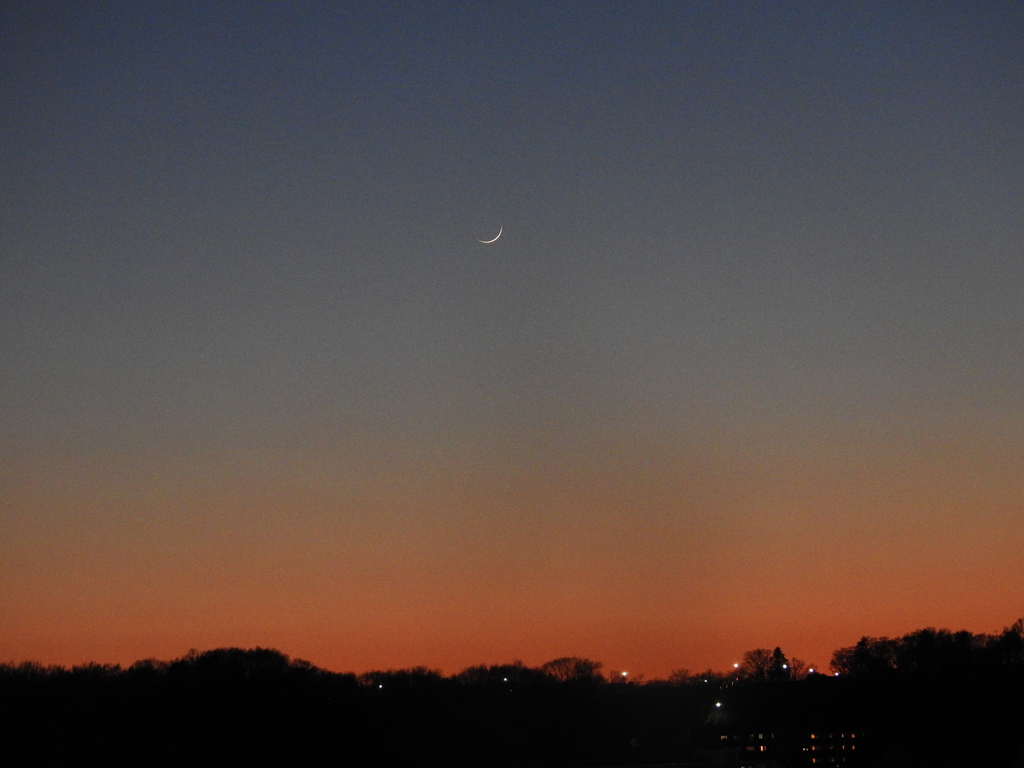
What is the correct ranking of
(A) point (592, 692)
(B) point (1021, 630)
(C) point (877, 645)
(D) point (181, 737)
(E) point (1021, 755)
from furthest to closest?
(A) point (592, 692) < (C) point (877, 645) < (B) point (1021, 630) < (D) point (181, 737) < (E) point (1021, 755)

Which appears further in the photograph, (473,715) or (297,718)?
(473,715)

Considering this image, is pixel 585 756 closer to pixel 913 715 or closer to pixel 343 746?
pixel 343 746

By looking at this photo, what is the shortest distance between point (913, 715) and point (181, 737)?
76101 mm

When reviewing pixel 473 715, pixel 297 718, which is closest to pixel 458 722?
pixel 473 715

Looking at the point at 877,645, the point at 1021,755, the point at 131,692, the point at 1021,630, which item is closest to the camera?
the point at 1021,755

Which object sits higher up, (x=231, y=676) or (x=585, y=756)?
(x=231, y=676)

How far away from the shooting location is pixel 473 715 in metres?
146

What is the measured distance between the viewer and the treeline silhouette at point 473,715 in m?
110

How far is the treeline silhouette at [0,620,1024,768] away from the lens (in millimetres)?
110188

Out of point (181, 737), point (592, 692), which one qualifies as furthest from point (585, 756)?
point (181, 737)

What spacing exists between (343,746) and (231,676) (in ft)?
55.8

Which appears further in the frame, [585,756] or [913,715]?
[585,756]

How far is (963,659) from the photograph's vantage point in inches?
4968

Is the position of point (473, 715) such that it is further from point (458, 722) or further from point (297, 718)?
point (297, 718)
